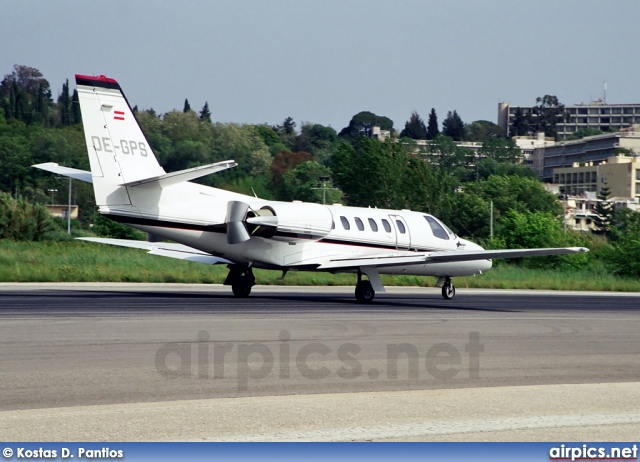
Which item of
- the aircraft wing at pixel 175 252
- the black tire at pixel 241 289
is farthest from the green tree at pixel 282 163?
the black tire at pixel 241 289

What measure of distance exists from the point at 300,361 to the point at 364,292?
15399mm

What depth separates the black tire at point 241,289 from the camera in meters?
30.5

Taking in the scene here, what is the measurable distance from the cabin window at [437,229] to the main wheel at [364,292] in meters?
4.30

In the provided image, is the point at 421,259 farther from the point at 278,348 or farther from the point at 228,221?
the point at 278,348

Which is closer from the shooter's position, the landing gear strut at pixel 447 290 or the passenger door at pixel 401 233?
the passenger door at pixel 401 233

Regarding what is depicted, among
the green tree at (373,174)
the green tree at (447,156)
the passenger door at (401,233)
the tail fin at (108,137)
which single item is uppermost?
the green tree at (447,156)

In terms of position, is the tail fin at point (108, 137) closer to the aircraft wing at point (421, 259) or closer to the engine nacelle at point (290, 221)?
the engine nacelle at point (290, 221)

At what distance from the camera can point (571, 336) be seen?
69.9 feet

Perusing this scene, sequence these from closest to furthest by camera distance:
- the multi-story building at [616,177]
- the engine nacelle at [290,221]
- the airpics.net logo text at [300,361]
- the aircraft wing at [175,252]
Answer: the airpics.net logo text at [300,361], the engine nacelle at [290,221], the aircraft wing at [175,252], the multi-story building at [616,177]

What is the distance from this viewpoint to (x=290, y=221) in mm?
29344

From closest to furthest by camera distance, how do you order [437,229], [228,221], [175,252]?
1. [228,221]
2. [175,252]
3. [437,229]

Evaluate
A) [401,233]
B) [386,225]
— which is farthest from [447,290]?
[386,225]

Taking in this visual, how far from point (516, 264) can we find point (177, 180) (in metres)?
34.2

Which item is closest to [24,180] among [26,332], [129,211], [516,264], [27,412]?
[516,264]
